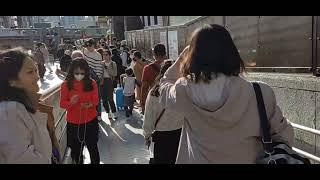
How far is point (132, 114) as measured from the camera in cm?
993

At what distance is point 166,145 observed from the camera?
12.8ft

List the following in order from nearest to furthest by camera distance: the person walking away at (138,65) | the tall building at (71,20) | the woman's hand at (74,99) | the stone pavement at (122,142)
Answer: the tall building at (71,20) → the woman's hand at (74,99) → the stone pavement at (122,142) → the person walking away at (138,65)


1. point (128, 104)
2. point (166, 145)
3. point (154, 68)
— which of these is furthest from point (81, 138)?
point (128, 104)

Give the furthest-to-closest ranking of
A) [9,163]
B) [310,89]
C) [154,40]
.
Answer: [154,40] → [310,89] → [9,163]

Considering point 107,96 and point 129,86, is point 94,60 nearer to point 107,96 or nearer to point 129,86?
point 107,96

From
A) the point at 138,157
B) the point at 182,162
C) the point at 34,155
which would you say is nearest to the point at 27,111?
the point at 34,155

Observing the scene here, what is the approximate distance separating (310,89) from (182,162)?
392 centimetres

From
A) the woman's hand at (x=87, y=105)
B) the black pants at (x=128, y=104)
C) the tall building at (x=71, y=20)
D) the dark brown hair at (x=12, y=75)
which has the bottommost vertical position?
the black pants at (x=128, y=104)

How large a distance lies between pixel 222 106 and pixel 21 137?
106 cm

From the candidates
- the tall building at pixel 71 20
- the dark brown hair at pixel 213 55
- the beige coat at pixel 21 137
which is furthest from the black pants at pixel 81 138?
the dark brown hair at pixel 213 55

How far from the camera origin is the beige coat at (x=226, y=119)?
2.19m

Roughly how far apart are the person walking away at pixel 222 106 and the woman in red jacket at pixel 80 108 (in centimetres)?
309

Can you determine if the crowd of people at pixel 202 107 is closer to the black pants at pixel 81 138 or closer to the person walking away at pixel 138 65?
the black pants at pixel 81 138

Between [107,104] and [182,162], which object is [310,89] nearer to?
[182,162]
